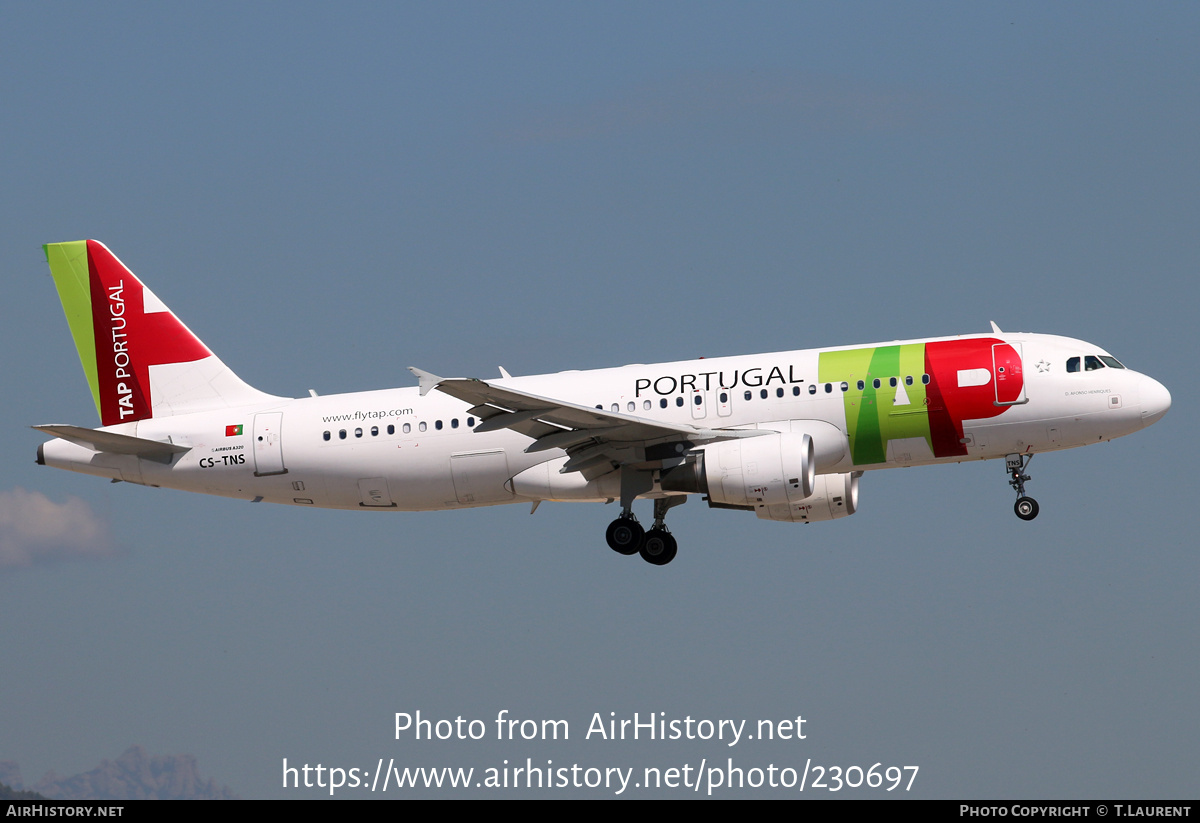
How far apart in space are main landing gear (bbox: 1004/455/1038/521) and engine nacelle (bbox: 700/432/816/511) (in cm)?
517

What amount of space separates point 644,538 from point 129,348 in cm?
1645

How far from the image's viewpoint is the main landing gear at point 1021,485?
3900cm

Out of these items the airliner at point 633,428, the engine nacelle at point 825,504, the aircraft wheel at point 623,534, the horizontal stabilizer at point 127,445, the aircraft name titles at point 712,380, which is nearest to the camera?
the airliner at point 633,428

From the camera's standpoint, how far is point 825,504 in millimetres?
42969

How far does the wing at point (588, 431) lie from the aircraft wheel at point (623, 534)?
1372 mm

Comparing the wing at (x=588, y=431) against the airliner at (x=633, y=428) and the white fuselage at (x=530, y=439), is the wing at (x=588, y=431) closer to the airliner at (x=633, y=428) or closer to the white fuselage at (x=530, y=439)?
the airliner at (x=633, y=428)

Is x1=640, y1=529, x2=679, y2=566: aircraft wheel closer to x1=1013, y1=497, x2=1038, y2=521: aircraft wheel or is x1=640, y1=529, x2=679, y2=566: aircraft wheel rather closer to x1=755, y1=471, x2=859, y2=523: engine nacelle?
x1=755, y1=471, x2=859, y2=523: engine nacelle

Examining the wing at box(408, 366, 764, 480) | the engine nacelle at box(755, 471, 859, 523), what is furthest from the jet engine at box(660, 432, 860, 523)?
the engine nacelle at box(755, 471, 859, 523)

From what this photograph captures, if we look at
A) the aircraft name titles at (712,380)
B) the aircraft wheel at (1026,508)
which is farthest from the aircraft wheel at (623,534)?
the aircraft wheel at (1026,508)

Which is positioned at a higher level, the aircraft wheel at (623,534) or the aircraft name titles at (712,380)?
the aircraft name titles at (712,380)

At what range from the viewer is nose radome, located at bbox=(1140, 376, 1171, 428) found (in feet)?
125

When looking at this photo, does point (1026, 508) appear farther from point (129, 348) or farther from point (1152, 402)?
point (129, 348)

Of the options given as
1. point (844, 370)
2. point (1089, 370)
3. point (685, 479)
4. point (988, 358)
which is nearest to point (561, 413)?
point (685, 479)

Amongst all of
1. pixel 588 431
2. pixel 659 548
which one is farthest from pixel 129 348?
pixel 659 548
